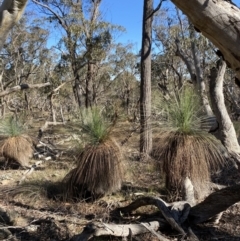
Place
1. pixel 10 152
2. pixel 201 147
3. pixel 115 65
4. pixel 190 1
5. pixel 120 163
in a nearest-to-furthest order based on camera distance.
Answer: pixel 190 1 → pixel 201 147 → pixel 120 163 → pixel 10 152 → pixel 115 65

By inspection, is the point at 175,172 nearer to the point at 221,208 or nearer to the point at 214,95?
the point at 221,208

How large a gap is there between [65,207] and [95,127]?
4.58 feet

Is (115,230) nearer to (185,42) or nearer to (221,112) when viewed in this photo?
(221,112)

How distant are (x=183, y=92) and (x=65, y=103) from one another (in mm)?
34566

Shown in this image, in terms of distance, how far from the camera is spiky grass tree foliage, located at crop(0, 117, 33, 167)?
8.88 m

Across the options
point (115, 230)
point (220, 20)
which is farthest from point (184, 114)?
point (220, 20)

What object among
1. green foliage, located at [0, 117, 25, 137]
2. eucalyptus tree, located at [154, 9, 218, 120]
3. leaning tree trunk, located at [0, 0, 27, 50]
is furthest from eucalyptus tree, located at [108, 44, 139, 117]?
leaning tree trunk, located at [0, 0, 27, 50]

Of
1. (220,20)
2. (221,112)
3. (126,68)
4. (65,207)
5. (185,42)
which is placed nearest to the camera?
(220,20)

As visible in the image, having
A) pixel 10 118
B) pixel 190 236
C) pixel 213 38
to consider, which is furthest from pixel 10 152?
pixel 213 38

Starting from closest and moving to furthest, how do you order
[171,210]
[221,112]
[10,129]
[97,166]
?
1. [171,210]
2. [97,166]
3. [221,112]
4. [10,129]

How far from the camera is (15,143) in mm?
8984

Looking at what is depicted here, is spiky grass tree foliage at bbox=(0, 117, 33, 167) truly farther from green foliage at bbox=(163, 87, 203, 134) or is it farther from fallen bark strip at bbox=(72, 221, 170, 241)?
fallen bark strip at bbox=(72, 221, 170, 241)

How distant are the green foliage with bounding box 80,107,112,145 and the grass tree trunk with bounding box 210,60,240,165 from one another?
1.85m

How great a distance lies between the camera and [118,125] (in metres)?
6.19
